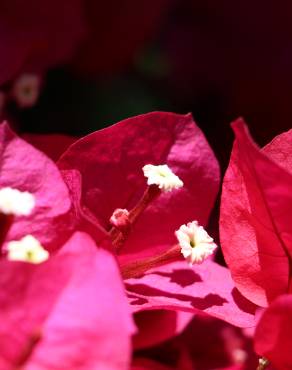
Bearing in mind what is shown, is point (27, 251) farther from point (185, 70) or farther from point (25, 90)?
point (185, 70)

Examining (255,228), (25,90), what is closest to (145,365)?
(255,228)

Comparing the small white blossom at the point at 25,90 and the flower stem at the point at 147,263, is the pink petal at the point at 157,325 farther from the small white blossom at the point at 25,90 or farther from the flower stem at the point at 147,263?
the small white blossom at the point at 25,90

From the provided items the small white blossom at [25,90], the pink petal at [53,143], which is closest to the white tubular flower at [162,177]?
the pink petal at [53,143]

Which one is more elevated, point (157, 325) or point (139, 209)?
point (139, 209)

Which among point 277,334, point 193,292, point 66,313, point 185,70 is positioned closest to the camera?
point 66,313

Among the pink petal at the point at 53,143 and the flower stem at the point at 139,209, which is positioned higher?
the pink petal at the point at 53,143

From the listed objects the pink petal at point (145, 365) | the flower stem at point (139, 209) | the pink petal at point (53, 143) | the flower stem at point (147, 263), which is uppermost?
the pink petal at point (53, 143)

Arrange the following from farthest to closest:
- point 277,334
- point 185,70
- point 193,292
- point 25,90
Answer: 1. point 185,70
2. point 25,90
3. point 193,292
4. point 277,334

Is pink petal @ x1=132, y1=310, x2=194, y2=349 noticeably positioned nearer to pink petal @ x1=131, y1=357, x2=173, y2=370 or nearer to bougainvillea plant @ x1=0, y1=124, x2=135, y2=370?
pink petal @ x1=131, y1=357, x2=173, y2=370
